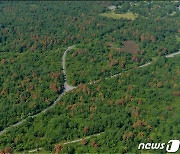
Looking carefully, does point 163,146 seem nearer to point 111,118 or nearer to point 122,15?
point 111,118

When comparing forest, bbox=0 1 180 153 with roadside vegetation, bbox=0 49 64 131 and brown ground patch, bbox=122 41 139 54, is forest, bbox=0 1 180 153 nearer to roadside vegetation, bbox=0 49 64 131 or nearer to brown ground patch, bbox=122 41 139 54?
brown ground patch, bbox=122 41 139 54

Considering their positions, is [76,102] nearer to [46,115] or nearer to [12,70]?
[46,115]

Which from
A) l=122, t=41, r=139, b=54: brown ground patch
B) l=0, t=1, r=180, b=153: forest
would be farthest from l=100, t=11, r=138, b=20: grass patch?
l=122, t=41, r=139, b=54: brown ground patch

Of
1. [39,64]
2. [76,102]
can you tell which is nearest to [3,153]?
[76,102]

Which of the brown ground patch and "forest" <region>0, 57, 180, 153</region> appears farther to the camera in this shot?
the brown ground patch

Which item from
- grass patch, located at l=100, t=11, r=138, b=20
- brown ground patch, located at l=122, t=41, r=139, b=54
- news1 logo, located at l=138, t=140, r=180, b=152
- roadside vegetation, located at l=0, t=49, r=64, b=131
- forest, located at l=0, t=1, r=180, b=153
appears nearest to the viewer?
news1 logo, located at l=138, t=140, r=180, b=152

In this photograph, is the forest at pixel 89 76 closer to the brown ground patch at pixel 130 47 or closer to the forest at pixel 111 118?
the brown ground patch at pixel 130 47

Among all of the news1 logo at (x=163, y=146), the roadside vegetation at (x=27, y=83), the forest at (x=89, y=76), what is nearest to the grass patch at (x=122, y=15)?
the forest at (x=89, y=76)

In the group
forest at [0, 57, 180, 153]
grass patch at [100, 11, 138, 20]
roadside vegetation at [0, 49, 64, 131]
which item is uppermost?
grass patch at [100, 11, 138, 20]
